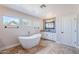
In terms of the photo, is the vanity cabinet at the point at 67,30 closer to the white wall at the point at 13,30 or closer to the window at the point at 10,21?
the white wall at the point at 13,30

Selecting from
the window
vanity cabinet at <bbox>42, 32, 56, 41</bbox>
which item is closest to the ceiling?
the window

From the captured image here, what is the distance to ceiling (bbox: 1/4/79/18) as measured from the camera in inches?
55.7

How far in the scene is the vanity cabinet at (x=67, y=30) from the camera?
1.47 m

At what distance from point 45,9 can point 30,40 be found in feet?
2.10

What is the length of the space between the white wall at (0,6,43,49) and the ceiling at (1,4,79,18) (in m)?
0.08

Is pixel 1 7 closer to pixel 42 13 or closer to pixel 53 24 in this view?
pixel 42 13

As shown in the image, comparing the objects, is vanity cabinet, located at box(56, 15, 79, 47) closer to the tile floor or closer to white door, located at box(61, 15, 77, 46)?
white door, located at box(61, 15, 77, 46)

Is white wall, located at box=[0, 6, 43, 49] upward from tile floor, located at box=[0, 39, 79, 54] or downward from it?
upward

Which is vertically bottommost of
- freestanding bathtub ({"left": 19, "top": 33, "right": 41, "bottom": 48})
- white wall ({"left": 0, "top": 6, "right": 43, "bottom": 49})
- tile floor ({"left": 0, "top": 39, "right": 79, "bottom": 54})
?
tile floor ({"left": 0, "top": 39, "right": 79, "bottom": 54})

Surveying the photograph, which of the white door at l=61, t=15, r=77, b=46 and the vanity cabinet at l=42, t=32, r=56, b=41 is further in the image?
the vanity cabinet at l=42, t=32, r=56, b=41

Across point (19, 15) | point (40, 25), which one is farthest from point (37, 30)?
point (19, 15)

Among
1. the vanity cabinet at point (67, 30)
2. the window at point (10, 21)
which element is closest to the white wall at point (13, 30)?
the window at point (10, 21)

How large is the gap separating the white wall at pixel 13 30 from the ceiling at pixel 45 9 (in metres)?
0.08
